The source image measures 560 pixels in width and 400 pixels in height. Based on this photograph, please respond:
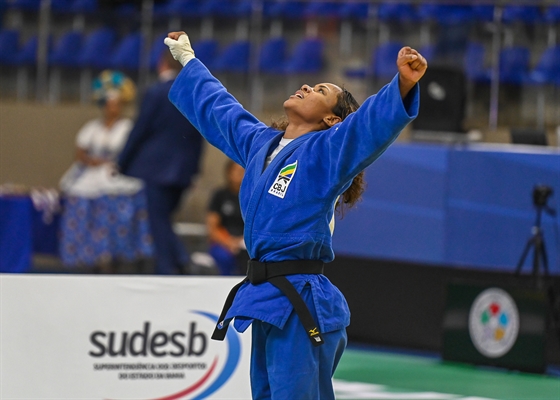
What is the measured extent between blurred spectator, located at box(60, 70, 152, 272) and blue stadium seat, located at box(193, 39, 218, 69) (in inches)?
97.3

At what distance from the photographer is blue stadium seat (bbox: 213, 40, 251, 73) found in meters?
11.5

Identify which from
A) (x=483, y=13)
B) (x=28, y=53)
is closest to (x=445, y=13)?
(x=483, y=13)

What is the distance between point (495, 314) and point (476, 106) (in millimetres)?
3417

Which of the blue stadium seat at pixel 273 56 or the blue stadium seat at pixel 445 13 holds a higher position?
the blue stadium seat at pixel 445 13

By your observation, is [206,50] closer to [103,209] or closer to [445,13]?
[445,13]

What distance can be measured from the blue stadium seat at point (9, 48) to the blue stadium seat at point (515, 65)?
6103 mm

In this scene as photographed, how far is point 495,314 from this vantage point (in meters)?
6.95

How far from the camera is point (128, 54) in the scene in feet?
39.4

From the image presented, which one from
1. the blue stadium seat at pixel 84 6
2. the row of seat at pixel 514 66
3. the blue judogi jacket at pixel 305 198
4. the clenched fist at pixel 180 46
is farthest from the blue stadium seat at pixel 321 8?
the blue judogi jacket at pixel 305 198

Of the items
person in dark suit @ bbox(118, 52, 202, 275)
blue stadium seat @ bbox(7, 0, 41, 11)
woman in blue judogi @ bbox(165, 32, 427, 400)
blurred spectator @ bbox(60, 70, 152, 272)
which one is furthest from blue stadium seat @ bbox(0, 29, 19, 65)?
woman in blue judogi @ bbox(165, 32, 427, 400)

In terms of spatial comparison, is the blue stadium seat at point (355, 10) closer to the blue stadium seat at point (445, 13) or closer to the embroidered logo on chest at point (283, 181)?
the blue stadium seat at point (445, 13)

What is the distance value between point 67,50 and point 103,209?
11.5ft

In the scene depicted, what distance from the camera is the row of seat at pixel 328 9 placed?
10031 millimetres

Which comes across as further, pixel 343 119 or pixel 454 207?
pixel 454 207
